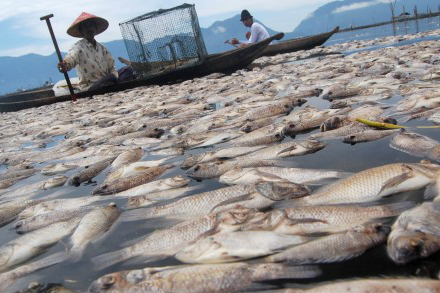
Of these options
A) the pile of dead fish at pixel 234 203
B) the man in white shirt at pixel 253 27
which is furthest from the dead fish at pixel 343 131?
the man in white shirt at pixel 253 27

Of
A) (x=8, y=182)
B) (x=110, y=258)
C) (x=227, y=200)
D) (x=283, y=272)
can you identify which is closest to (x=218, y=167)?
(x=227, y=200)

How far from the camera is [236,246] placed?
2066 millimetres

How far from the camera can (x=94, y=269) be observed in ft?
7.63

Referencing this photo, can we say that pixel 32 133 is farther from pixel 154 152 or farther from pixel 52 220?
pixel 52 220

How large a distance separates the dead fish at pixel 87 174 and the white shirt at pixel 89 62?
9.43 metres

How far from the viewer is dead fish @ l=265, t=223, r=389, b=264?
73.7 inches

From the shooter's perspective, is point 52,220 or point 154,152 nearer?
point 52,220

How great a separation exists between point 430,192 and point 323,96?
4543 millimetres

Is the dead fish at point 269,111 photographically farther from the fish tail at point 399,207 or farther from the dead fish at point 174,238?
the fish tail at point 399,207

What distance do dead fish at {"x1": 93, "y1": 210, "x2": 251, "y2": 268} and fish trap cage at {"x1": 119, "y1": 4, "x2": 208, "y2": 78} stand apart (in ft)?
40.6

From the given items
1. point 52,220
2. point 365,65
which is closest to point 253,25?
point 365,65

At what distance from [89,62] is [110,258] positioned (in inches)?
509

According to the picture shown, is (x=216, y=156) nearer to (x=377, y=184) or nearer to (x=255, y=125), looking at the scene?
(x=255, y=125)

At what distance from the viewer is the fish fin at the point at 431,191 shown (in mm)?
2368
